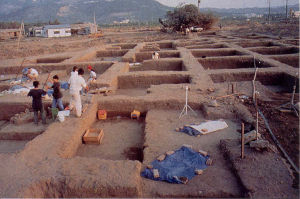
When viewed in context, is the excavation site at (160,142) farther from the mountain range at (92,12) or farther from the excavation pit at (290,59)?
the mountain range at (92,12)

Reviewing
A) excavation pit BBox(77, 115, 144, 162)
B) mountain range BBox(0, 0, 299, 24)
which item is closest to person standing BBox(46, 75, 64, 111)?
excavation pit BBox(77, 115, 144, 162)

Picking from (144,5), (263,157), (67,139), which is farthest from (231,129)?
(144,5)

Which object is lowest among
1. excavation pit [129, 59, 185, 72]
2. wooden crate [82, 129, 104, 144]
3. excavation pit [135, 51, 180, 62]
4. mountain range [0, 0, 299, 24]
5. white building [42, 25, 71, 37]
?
wooden crate [82, 129, 104, 144]

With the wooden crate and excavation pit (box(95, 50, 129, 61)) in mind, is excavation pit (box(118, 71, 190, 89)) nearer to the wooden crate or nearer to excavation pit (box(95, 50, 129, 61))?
the wooden crate

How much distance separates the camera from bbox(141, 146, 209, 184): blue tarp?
4199 mm

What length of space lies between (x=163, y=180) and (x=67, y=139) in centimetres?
250

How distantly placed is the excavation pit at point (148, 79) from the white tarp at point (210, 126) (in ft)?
15.6

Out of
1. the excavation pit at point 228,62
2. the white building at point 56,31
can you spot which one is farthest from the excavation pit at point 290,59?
the white building at point 56,31

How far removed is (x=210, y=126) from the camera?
6.15m

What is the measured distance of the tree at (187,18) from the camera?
34.9 m

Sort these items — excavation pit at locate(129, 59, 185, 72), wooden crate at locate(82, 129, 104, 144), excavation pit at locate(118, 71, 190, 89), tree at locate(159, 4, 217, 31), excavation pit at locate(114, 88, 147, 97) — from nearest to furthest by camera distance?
wooden crate at locate(82, 129, 104, 144) → excavation pit at locate(114, 88, 147, 97) → excavation pit at locate(118, 71, 190, 89) → excavation pit at locate(129, 59, 185, 72) → tree at locate(159, 4, 217, 31)

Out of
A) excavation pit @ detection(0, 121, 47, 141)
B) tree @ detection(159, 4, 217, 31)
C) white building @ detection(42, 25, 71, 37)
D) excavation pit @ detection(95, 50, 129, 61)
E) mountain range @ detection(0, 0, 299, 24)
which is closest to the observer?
excavation pit @ detection(0, 121, 47, 141)

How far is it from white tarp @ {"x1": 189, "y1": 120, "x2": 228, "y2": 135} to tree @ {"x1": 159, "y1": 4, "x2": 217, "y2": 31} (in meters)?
30.9

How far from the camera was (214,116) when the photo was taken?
22.2 feet
